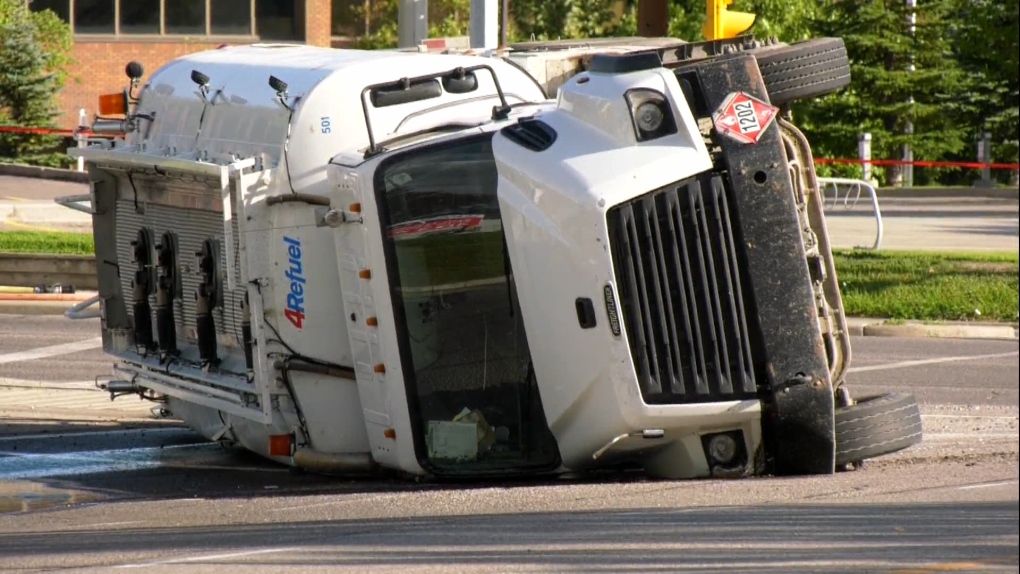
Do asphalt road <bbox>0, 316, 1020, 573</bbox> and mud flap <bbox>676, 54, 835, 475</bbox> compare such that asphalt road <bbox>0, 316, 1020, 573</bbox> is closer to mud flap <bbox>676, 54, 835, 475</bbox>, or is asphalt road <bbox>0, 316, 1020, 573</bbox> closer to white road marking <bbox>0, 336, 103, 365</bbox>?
mud flap <bbox>676, 54, 835, 475</bbox>

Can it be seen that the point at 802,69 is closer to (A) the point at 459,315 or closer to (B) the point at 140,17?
(A) the point at 459,315

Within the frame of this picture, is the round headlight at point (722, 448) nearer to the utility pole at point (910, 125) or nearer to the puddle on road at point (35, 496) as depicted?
the puddle on road at point (35, 496)

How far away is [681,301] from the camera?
24.5ft

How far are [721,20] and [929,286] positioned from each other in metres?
7.30

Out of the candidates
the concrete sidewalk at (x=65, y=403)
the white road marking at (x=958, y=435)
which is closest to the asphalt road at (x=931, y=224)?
the white road marking at (x=958, y=435)

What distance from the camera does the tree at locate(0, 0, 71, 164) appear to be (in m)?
35.9

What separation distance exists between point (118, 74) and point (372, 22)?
7.44m

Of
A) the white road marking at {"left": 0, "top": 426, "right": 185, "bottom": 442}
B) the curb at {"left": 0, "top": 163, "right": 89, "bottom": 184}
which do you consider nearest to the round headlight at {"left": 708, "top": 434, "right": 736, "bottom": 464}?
the white road marking at {"left": 0, "top": 426, "right": 185, "bottom": 442}

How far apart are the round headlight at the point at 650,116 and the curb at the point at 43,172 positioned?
26.5 metres

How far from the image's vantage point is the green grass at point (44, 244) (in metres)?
21.2

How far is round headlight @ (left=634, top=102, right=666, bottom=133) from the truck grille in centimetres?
37

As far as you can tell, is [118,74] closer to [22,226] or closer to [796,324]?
[22,226]

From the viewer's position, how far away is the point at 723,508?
22.3 ft

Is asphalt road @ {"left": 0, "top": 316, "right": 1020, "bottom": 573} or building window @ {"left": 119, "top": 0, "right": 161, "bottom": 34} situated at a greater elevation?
building window @ {"left": 119, "top": 0, "right": 161, "bottom": 34}
